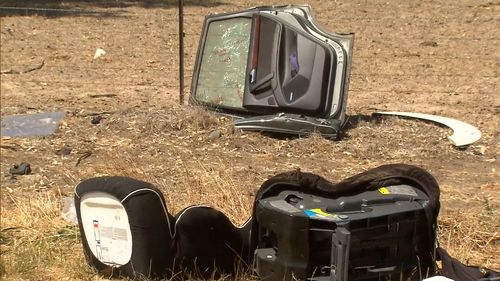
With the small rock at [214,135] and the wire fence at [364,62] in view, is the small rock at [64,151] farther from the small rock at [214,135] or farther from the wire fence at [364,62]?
the wire fence at [364,62]

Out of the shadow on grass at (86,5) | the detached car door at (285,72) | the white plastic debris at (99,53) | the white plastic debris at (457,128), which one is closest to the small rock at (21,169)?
the detached car door at (285,72)

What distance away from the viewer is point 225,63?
24.9ft

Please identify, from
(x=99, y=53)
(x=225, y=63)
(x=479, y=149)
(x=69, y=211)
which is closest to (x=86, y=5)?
(x=99, y=53)

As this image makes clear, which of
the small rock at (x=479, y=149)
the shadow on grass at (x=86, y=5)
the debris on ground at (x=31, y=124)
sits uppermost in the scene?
the shadow on grass at (x=86, y=5)

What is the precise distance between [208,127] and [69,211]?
7.87 feet

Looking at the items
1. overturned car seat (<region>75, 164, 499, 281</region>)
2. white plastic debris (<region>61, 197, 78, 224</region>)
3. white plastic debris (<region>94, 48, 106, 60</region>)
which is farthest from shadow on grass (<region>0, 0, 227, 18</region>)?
overturned car seat (<region>75, 164, 499, 281</region>)

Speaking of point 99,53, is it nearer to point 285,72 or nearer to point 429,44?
point 429,44

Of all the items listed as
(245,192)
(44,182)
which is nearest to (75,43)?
(44,182)

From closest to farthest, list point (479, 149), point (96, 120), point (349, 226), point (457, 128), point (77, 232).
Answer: point (349, 226), point (77, 232), point (479, 149), point (457, 128), point (96, 120)

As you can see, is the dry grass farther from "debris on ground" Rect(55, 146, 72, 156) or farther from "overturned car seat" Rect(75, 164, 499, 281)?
"debris on ground" Rect(55, 146, 72, 156)

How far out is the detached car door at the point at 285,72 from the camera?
6918 millimetres

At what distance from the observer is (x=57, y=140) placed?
24.1 feet

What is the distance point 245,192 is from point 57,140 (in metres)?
2.82

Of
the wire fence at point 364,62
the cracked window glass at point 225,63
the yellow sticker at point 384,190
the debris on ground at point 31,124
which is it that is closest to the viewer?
the yellow sticker at point 384,190
